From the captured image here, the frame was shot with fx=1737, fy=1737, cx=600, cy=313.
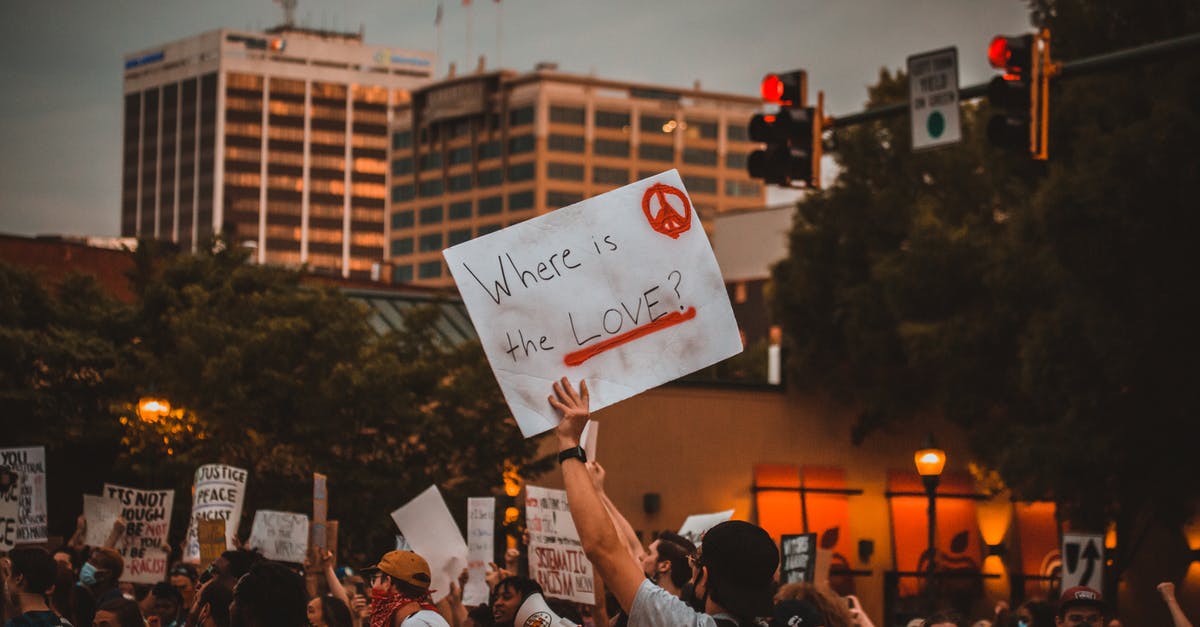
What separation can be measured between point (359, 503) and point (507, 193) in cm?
13360

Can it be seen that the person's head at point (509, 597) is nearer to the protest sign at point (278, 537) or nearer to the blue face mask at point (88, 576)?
the blue face mask at point (88, 576)

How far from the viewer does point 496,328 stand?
670 cm

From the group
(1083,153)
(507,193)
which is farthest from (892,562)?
(507,193)

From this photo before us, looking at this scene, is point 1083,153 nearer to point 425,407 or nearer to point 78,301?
point 425,407

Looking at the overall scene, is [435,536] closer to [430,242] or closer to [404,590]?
[404,590]

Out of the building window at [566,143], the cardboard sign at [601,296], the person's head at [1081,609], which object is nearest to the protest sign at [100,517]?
the person's head at [1081,609]

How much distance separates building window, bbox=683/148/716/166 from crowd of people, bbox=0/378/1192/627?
15736 cm

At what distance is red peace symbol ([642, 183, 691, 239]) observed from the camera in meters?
7.06

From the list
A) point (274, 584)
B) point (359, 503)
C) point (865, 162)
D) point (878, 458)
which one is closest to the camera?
point (274, 584)

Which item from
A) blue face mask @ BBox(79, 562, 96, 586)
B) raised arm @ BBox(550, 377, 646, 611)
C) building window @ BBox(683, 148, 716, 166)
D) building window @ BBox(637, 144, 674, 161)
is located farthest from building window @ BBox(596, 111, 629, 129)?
raised arm @ BBox(550, 377, 646, 611)

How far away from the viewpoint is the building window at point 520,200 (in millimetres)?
164125

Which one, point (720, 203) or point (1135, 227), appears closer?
point (1135, 227)

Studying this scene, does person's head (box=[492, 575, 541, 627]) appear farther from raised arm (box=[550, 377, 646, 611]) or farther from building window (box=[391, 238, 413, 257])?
building window (box=[391, 238, 413, 257])

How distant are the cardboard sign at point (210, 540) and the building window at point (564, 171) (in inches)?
5844
